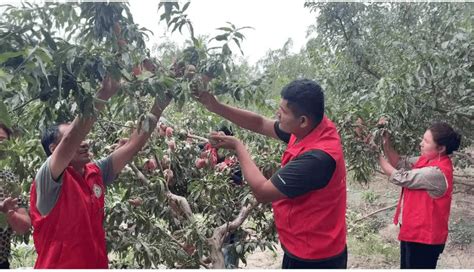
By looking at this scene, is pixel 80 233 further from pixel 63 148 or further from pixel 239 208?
pixel 239 208

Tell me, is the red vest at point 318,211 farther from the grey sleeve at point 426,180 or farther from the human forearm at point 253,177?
the grey sleeve at point 426,180

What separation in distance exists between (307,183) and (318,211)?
153 mm

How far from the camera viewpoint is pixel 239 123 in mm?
2326

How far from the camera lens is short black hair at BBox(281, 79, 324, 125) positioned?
185cm

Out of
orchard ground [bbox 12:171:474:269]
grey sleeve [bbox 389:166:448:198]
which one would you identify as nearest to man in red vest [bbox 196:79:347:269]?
grey sleeve [bbox 389:166:448:198]

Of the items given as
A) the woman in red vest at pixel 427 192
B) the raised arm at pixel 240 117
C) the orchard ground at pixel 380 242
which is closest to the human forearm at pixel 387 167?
the woman in red vest at pixel 427 192

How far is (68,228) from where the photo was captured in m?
1.88

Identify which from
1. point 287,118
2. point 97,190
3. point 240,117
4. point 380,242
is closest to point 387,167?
point 240,117

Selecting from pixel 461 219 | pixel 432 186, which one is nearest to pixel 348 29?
pixel 432 186

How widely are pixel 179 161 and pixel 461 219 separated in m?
4.78

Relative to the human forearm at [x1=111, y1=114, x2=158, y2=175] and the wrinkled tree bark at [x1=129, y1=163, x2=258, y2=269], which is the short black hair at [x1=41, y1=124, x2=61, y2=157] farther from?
the wrinkled tree bark at [x1=129, y1=163, x2=258, y2=269]

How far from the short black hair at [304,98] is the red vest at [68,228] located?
87cm

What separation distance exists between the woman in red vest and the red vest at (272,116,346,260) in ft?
3.11

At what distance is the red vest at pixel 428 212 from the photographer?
279cm
